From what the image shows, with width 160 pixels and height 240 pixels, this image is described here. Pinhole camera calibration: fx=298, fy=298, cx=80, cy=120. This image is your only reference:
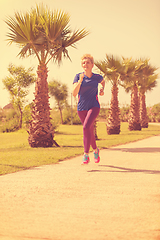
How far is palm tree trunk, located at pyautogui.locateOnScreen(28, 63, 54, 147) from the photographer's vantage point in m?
13.5

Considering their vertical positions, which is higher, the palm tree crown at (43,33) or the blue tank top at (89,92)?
the palm tree crown at (43,33)

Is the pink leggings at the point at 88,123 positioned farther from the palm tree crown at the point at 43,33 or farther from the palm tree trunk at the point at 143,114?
the palm tree trunk at the point at 143,114

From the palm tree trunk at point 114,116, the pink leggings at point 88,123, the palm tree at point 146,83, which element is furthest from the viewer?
the palm tree at point 146,83

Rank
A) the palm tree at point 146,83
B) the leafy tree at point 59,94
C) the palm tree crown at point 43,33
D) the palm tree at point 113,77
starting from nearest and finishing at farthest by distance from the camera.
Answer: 1. the palm tree crown at point 43,33
2. the palm tree at point 113,77
3. the palm tree at point 146,83
4. the leafy tree at point 59,94

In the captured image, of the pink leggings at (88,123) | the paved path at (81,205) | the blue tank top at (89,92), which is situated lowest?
the paved path at (81,205)

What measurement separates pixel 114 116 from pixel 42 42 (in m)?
13.1

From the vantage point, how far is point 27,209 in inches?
144

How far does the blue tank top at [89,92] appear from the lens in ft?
20.5

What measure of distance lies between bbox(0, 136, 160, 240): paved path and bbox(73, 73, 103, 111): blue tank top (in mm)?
1439

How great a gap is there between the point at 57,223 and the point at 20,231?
406mm

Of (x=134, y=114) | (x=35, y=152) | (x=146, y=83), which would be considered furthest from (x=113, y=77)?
(x=35, y=152)

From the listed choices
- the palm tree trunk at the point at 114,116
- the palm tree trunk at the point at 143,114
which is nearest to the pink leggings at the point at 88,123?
the palm tree trunk at the point at 114,116

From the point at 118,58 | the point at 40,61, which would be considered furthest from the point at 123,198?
the point at 118,58

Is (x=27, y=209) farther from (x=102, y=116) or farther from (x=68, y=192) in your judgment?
(x=102, y=116)
